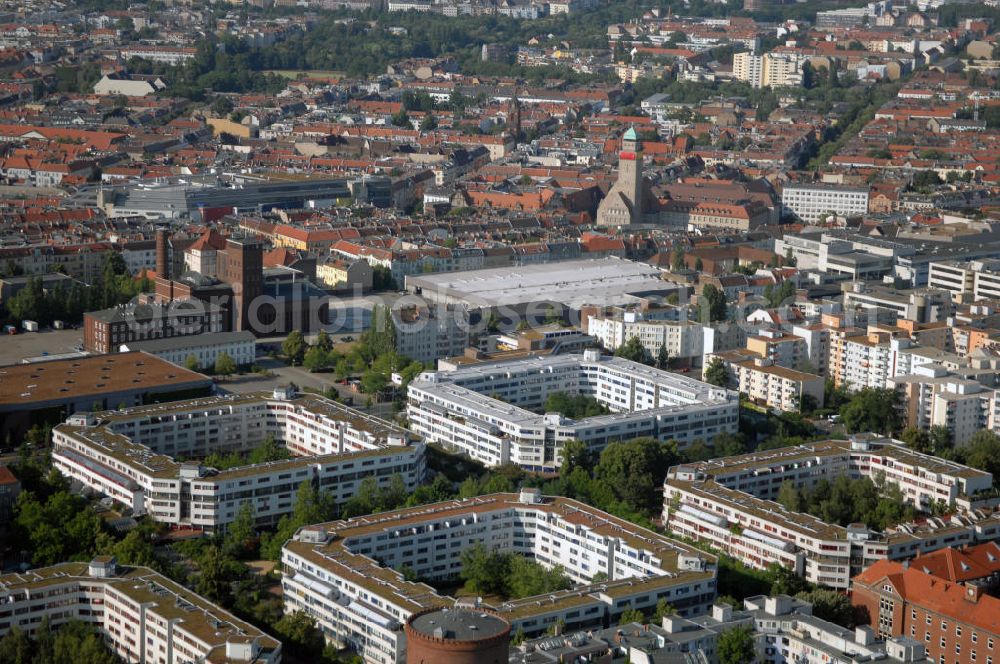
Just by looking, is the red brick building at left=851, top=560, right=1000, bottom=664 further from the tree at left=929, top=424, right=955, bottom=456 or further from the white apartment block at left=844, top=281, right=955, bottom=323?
the white apartment block at left=844, top=281, right=955, bottom=323

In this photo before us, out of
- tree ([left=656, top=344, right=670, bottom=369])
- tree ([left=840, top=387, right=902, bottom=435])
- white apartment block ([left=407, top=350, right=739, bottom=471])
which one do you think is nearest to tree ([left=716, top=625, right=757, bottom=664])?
white apartment block ([left=407, top=350, right=739, bottom=471])

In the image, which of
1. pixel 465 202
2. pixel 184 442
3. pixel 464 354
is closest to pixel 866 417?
pixel 464 354

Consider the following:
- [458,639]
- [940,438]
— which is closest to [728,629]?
[458,639]

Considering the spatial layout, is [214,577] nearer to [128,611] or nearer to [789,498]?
[128,611]

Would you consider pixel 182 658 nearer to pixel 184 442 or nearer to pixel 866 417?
pixel 184 442

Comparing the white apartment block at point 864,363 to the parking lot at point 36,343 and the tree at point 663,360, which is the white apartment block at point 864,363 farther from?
the parking lot at point 36,343

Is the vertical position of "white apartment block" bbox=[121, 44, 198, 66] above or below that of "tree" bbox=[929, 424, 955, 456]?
above

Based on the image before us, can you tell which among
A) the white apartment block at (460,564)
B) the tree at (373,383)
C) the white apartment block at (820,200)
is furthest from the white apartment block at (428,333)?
the white apartment block at (820,200)
